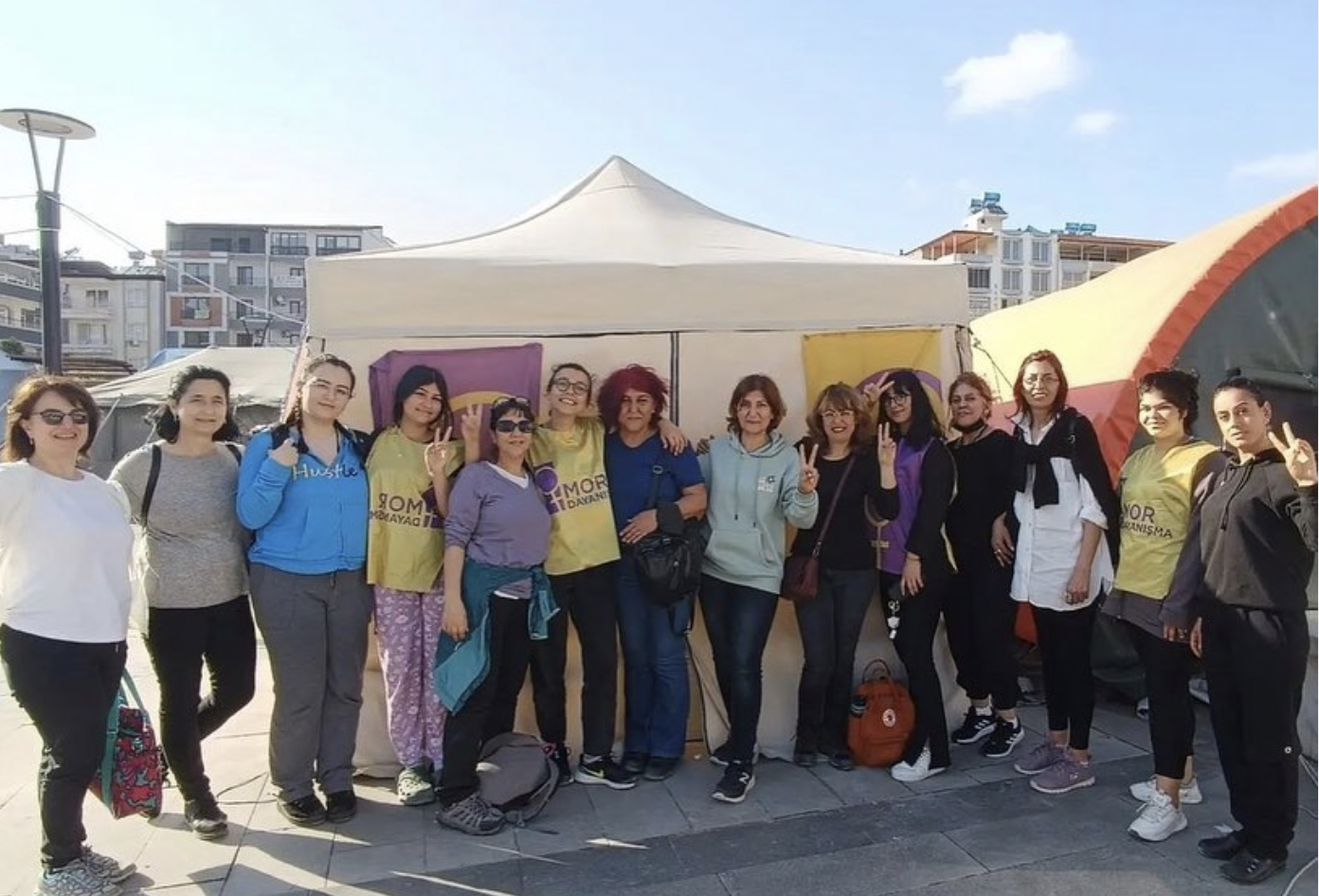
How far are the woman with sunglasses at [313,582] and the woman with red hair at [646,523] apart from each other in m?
0.99

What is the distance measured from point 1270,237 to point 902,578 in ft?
10.4

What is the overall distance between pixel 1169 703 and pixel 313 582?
305 cm

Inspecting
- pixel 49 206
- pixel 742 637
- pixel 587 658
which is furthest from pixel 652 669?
pixel 49 206

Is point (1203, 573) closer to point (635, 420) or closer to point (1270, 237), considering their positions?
point (635, 420)

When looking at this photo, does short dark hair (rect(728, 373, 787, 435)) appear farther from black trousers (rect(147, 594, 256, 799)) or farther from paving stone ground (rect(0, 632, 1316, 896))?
black trousers (rect(147, 594, 256, 799))

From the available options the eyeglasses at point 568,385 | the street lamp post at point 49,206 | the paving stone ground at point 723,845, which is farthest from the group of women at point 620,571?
the street lamp post at point 49,206

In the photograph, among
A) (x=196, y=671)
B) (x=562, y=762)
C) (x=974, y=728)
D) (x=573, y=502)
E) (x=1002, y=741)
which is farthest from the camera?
(x=974, y=728)

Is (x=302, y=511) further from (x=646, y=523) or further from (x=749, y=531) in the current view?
(x=749, y=531)

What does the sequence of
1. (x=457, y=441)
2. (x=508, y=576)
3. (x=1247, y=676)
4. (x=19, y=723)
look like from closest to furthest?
(x=1247, y=676) < (x=508, y=576) < (x=457, y=441) < (x=19, y=723)

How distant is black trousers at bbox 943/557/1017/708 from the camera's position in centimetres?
395

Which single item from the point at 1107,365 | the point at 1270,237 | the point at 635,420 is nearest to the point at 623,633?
the point at 635,420

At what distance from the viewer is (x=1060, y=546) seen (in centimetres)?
366

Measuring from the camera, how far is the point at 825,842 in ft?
11.0

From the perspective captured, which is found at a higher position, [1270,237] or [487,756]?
[1270,237]
